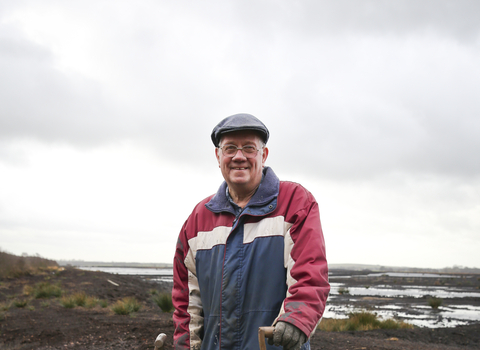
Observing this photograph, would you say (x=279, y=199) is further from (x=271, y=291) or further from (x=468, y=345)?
(x=468, y=345)

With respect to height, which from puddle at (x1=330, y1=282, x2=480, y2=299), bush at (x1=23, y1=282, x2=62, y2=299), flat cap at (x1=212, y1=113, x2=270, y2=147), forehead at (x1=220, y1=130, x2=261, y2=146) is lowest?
puddle at (x1=330, y1=282, x2=480, y2=299)

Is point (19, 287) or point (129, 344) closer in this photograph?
point (129, 344)

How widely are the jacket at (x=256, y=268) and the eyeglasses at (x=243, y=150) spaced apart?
196 mm

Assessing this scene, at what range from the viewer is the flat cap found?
256 cm

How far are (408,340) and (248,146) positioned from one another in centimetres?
886

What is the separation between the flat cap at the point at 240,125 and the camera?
256cm

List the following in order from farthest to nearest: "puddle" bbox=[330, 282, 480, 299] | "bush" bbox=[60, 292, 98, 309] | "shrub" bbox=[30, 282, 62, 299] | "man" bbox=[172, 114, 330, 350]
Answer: "puddle" bbox=[330, 282, 480, 299]
"shrub" bbox=[30, 282, 62, 299]
"bush" bbox=[60, 292, 98, 309]
"man" bbox=[172, 114, 330, 350]

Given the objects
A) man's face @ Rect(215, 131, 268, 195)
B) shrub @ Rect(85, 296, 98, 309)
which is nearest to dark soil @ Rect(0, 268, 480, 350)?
shrub @ Rect(85, 296, 98, 309)

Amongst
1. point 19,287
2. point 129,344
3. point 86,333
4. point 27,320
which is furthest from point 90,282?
point 129,344

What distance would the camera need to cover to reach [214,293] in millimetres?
2498

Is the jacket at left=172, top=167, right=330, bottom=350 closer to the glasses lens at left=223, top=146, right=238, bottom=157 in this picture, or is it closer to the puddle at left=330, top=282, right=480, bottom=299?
the glasses lens at left=223, top=146, right=238, bottom=157

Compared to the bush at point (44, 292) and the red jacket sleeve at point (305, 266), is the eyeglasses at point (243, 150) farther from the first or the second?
the bush at point (44, 292)

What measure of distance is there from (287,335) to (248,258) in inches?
21.5

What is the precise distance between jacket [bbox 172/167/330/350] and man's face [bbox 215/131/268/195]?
0.30 ft
